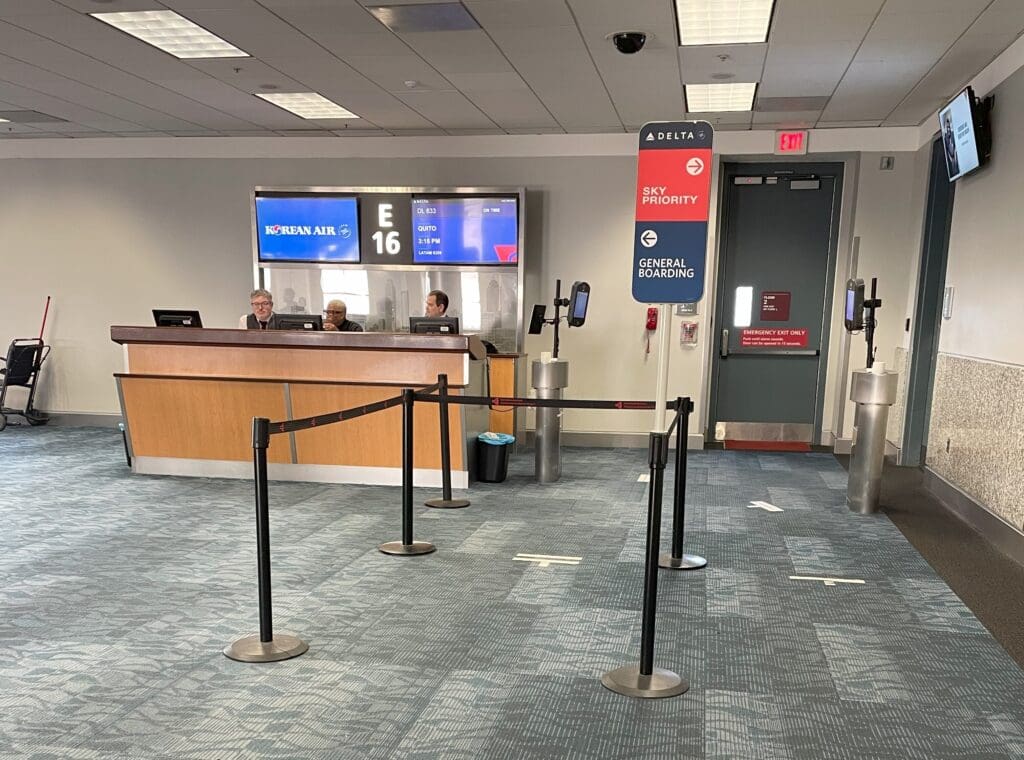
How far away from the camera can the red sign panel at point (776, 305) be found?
7.91m

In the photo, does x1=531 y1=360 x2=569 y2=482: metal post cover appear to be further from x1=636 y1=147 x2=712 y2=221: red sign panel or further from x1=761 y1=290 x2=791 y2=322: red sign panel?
x1=636 y1=147 x2=712 y2=221: red sign panel

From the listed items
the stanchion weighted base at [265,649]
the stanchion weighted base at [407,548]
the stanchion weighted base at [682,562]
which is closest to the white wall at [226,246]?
the stanchion weighted base at [682,562]

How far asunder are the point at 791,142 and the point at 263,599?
6655mm

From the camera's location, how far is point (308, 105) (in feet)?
23.1

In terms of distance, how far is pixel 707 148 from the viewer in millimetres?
2674

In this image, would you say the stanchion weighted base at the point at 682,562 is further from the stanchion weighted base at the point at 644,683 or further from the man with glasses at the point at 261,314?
the man with glasses at the point at 261,314

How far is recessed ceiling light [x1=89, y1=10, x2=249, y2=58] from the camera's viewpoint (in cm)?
484

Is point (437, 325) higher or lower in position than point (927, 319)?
lower

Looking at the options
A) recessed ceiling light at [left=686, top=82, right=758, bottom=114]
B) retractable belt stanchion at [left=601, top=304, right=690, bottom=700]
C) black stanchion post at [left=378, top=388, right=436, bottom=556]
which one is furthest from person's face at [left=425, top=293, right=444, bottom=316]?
retractable belt stanchion at [left=601, top=304, right=690, bottom=700]

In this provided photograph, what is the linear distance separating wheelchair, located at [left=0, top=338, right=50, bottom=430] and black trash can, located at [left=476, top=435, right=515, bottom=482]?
5.70 m

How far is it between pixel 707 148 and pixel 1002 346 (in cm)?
326

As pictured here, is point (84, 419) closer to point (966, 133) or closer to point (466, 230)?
point (466, 230)

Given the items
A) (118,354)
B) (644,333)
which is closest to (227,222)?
(118,354)

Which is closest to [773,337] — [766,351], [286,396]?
[766,351]
